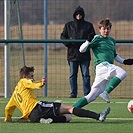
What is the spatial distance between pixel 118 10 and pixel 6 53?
4.22 meters

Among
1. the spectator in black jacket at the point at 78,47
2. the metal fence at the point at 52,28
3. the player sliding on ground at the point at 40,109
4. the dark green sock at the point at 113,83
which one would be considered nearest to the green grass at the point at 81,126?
the player sliding on ground at the point at 40,109

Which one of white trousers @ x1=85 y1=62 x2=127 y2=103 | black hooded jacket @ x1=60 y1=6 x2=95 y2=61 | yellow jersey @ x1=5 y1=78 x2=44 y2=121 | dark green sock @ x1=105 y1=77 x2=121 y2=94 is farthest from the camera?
black hooded jacket @ x1=60 y1=6 x2=95 y2=61

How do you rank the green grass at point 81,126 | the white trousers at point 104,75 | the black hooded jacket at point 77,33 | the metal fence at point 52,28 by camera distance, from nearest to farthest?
the green grass at point 81,126, the white trousers at point 104,75, the black hooded jacket at point 77,33, the metal fence at point 52,28

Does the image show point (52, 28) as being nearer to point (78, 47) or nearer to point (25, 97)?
point (78, 47)

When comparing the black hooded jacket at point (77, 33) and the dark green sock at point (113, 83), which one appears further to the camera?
Result: the black hooded jacket at point (77, 33)

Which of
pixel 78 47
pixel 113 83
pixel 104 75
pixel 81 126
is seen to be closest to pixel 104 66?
pixel 104 75

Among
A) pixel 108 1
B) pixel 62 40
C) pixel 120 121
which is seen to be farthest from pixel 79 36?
pixel 120 121

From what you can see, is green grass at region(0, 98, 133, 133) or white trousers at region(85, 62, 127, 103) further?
white trousers at region(85, 62, 127, 103)

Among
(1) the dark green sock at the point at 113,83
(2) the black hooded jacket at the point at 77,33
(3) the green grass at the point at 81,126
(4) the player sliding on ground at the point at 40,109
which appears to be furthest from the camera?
(2) the black hooded jacket at the point at 77,33

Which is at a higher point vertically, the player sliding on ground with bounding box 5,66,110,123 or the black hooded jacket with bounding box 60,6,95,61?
the black hooded jacket with bounding box 60,6,95,61

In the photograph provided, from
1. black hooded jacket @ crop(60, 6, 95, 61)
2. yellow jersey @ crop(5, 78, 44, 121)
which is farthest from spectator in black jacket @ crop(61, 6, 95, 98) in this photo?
yellow jersey @ crop(5, 78, 44, 121)

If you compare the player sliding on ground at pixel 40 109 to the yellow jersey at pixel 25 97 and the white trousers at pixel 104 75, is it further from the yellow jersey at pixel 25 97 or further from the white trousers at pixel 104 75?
the white trousers at pixel 104 75

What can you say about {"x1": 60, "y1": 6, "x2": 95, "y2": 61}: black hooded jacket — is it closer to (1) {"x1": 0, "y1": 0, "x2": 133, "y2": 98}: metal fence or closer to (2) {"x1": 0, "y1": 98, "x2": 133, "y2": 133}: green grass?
(1) {"x1": 0, "y1": 0, "x2": 133, "y2": 98}: metal fence

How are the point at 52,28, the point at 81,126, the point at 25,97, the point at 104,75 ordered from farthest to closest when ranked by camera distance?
1. the point at 52,28
2. the point at 104,75
3. the point at 25,97
4. the point at 81,126
